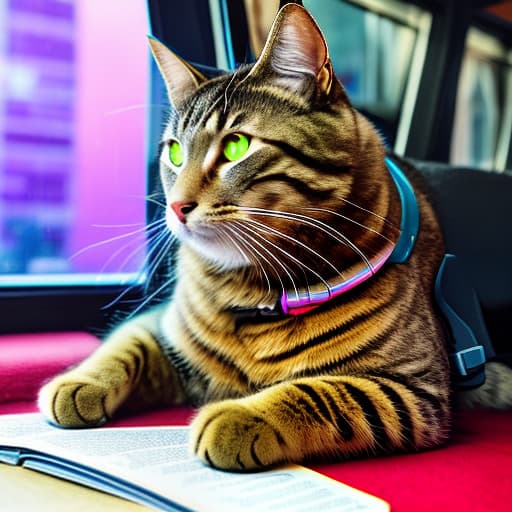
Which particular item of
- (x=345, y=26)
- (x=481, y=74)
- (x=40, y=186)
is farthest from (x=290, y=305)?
(x=481, y=74)

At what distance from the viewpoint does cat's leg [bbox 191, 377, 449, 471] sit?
64cm

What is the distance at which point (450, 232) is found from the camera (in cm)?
116

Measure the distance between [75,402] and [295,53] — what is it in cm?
52

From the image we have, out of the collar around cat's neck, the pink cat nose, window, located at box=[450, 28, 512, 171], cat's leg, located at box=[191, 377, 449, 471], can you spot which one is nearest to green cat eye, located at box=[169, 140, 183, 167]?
the pink cat nose

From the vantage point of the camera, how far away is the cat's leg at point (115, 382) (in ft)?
2.59

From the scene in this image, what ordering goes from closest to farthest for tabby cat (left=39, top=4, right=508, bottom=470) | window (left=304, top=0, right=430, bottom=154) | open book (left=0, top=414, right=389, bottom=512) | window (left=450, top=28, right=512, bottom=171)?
open book (left=0, top=414, right=389, bottom=512) < tabby cat (left=39, top=4, right=508, bottom=470) < window (left=304, top=0, right=430, bottom=154) < window (left=450, top=28, right=512, bottom=171)

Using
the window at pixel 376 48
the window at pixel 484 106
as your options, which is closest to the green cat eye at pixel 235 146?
the window at pixel 376 48

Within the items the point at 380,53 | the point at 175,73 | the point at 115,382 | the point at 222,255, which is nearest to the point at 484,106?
the point at 380,53

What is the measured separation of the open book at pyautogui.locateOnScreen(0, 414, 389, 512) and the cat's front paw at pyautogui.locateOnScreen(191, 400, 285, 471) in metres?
0.01

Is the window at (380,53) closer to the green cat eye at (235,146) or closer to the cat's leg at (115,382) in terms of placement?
the green cat eye at (235,146)

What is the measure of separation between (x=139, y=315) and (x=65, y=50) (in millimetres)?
511

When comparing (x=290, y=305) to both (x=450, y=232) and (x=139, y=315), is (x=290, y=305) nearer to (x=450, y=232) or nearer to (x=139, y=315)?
(x=139, y=315)

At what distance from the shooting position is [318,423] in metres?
0.69

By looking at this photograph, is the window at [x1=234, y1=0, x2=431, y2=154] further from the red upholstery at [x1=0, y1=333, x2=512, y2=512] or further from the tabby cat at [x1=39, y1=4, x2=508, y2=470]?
the red upholstery at [x1=0, y1=333, x2=512, y2=512]
